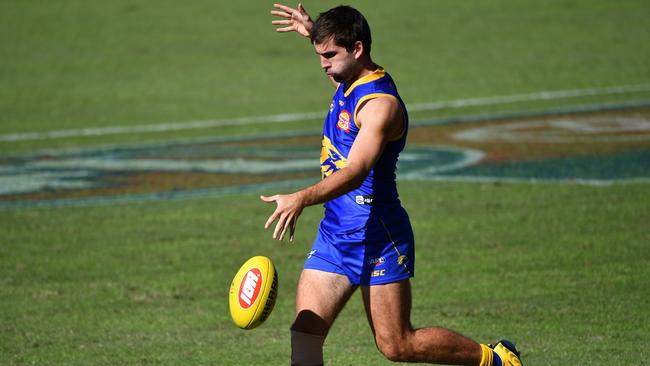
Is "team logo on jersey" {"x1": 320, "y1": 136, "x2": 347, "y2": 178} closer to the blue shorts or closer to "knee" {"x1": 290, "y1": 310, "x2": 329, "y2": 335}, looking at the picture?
the blue shorts

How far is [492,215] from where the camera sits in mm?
14414

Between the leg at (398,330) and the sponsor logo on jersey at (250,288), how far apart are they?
66 centimetres

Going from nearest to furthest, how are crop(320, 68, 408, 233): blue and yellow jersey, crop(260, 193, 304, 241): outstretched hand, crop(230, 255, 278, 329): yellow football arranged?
crop(260, 193, 304, 241): outstretched hand, crop(320, 68, 408, 233): blue and yellow jersey, crop(230, 255, 278, 329): yellow football

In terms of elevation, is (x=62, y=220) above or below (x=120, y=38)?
above

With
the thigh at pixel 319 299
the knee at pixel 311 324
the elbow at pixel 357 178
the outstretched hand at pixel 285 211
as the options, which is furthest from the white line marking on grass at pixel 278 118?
the outstretched hand at pixel 285 211

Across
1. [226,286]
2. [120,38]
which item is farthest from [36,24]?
[226,286]

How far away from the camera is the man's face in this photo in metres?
7.23

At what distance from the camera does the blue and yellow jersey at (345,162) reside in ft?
24.0

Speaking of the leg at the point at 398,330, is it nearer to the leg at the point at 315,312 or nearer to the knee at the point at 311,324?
the leg at the point at 315,312

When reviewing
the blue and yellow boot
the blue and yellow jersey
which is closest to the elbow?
the blue and yellow jersey

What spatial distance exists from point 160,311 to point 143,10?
29.2 meters

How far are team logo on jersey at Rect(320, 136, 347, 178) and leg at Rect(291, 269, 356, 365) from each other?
2.11 feet

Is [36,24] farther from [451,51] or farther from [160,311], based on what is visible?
[160,311]

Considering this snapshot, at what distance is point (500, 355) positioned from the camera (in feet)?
25.5
